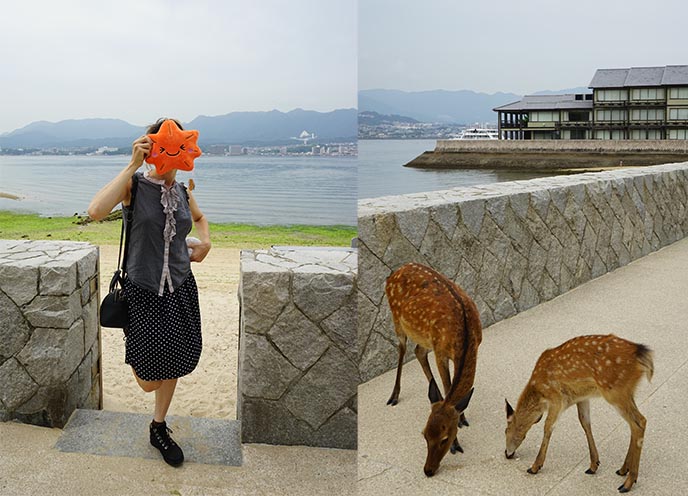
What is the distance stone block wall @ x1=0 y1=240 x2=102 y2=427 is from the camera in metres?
Answer: 2.42

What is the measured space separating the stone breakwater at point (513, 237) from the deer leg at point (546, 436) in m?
0.26

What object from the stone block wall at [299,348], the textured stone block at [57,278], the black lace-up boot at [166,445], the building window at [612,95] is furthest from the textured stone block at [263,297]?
the building window at [612,95]

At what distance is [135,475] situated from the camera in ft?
7.32

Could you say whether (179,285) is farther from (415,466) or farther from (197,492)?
(415,466)

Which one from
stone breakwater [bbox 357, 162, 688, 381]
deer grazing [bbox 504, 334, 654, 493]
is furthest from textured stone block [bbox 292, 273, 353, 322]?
deer grazing [bbox 504, 334, 654, 493]

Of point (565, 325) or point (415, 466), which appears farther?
point (565, 325)

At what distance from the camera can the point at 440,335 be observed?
3.69ft

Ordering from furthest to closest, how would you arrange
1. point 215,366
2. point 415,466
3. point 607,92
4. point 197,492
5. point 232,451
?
point 215,366, point 232,451, point 197,492, point 607,92, point 415,466

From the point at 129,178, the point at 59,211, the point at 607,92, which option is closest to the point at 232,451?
the point at 129,178

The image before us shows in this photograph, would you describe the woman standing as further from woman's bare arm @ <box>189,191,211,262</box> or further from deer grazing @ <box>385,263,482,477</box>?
deer grazing @ <box>385,263,482,477</box>

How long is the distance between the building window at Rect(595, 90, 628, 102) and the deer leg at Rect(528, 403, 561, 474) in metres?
1.13

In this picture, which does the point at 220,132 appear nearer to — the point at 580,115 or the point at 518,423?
the point at 518,423

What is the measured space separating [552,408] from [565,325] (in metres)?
0.26

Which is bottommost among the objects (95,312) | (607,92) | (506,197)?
(95,312)
